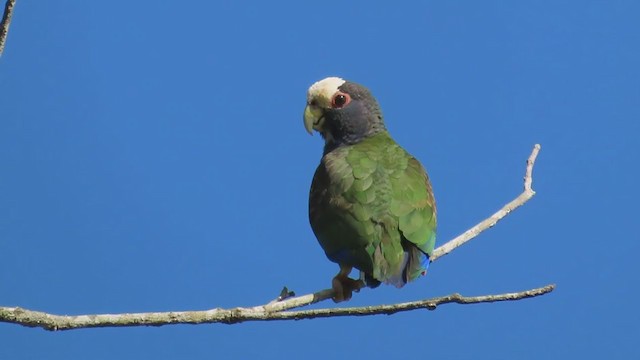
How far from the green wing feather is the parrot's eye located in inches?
16.7

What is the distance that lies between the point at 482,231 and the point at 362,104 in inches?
43.6

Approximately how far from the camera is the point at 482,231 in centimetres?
314

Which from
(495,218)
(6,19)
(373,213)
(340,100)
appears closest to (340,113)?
(340,100)

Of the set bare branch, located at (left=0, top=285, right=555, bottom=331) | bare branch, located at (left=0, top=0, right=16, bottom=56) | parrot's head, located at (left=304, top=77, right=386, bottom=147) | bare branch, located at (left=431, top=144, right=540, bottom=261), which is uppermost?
parrot's head, located at (left=304, top=77, right=386, bottom=147)

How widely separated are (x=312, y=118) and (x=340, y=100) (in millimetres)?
168

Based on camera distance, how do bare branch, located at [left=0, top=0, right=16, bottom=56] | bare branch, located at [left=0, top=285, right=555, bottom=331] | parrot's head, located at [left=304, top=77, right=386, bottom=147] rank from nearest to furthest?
bare branch, located at [left=0, top=0, right=16, bottom=56], bare branch, located at [left=0, top=285, right=555, bottom=331], parrot's head, located at [left=304, top=77, right=386, bottom=147]

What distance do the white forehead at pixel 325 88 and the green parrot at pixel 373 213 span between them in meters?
0.29

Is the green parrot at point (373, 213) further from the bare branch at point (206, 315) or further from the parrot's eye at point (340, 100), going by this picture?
the bare branch at point (206, 315)

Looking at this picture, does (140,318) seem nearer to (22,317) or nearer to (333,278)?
(22,317)

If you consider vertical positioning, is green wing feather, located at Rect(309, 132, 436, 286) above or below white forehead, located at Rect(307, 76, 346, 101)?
below

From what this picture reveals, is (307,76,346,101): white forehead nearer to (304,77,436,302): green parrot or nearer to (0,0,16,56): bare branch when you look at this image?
(304,77,436,302): green parrot

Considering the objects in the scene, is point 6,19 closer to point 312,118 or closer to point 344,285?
point 344,285

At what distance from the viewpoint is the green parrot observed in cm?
310

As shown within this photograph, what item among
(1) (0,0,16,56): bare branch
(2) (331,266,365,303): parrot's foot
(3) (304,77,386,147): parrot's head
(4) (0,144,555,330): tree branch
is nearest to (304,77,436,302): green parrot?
(2) (331,266,365,303): parrot's foot
